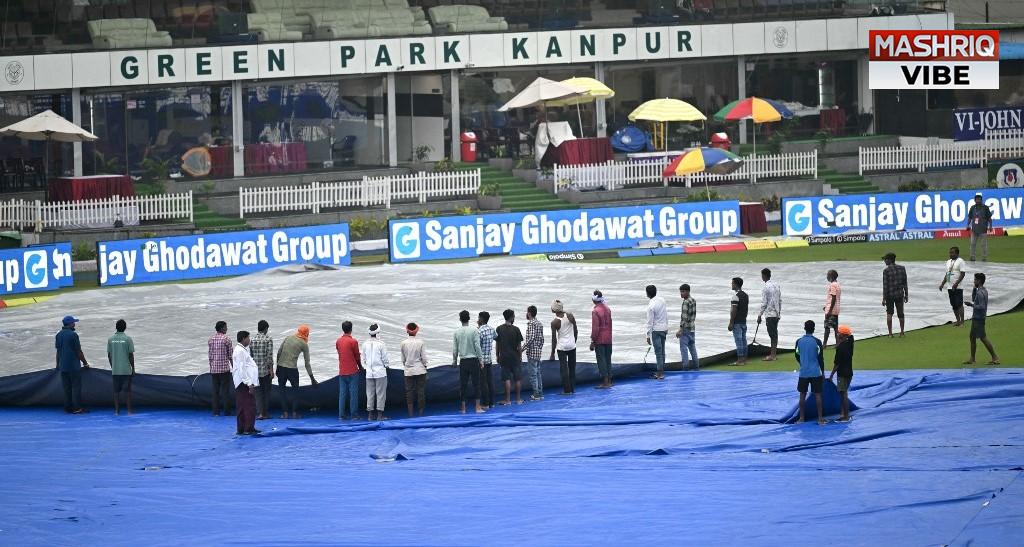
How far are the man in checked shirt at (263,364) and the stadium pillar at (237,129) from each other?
2646 centimetres

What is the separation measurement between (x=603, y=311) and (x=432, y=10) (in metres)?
29.2

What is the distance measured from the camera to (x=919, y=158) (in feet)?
162

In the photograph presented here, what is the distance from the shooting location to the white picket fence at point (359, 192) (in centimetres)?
4403

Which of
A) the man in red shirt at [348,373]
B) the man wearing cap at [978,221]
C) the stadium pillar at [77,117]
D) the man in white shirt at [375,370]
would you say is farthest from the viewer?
the stadium pillar at [77,117]

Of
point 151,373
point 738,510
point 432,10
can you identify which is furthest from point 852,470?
point 432,10

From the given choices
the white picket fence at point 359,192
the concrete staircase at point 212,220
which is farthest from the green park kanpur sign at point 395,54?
the concrete staircase at point 212,220

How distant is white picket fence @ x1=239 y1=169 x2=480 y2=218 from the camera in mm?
44031

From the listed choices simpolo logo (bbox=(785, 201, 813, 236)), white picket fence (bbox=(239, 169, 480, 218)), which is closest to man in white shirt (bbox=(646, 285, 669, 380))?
simpolo logo (bbox=(785, 201, 813, 236))

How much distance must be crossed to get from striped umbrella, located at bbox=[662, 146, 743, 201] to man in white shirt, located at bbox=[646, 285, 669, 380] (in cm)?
1976

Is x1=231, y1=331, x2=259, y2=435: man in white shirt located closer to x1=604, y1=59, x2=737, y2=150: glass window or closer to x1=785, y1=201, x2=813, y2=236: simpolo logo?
x1=785, y1=201, x2=813, y2=236: simpolo logo

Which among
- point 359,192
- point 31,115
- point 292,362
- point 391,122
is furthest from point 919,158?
point 292,362

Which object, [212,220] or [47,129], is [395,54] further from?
[47,129]

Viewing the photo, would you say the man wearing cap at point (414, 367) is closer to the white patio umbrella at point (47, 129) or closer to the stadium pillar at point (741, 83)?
the white patio umbrella at point (47, 129)

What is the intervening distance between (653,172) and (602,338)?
78.7ft
